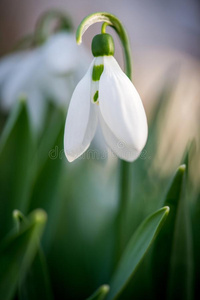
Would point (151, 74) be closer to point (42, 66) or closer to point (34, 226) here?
point (42, 66)

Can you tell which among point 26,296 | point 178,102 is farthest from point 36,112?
point 26,296

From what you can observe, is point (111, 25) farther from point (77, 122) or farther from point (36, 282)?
point (36, 282)

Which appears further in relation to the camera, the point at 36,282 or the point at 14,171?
the point at 14,171

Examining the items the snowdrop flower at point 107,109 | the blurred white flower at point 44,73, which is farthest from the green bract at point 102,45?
the blurred white flower at point 44,73

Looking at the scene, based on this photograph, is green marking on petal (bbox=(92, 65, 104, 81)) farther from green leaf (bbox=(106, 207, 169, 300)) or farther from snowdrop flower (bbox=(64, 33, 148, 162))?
green leaf (bbox=(106, 207, 169, 300))

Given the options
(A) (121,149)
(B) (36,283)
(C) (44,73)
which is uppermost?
(C) (44,73)

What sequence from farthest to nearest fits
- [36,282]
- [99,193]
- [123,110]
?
[99,193]
[36,282]
[123,110]

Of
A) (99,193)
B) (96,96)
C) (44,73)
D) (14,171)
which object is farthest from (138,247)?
(44,73)
